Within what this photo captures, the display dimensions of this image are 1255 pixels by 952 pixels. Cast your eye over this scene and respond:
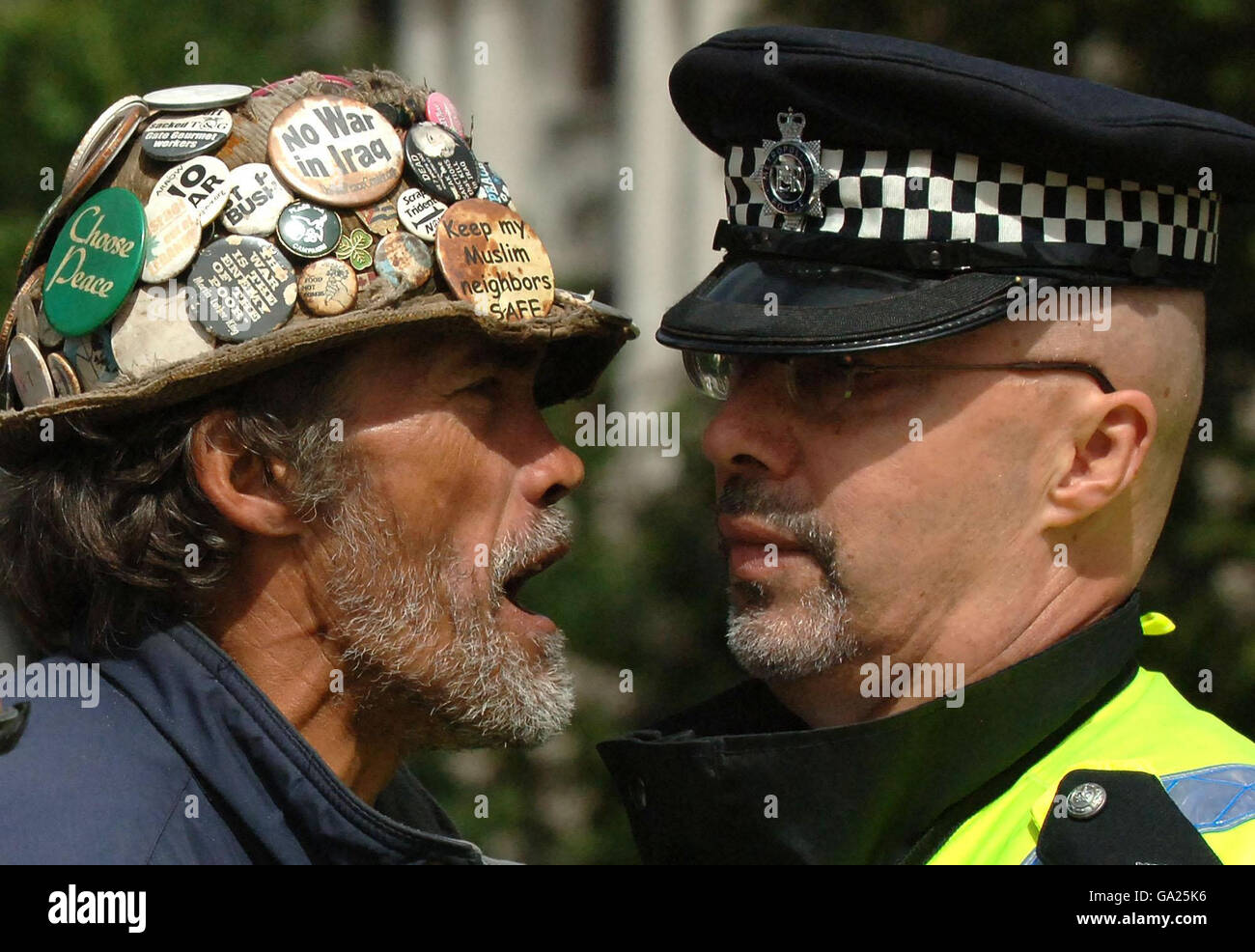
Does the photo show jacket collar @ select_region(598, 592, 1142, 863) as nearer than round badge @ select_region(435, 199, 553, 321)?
Yes

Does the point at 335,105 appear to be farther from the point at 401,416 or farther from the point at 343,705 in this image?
the point at 343,705

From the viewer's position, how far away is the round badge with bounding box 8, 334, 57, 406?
263 cm

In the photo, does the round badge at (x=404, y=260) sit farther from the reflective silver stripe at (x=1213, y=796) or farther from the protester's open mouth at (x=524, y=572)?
the reflective silver stripe at (x=1213, y=796)

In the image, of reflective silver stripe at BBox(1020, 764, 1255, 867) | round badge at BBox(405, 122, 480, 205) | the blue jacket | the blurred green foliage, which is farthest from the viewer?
the blurred green foliage

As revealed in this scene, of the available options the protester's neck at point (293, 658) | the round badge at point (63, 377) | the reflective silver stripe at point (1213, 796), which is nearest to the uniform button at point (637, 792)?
the protester's neck at point (293, 658)

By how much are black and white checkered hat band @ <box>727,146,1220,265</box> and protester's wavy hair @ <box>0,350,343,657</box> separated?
95cm

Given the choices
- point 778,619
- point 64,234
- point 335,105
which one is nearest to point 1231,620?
point 778,619

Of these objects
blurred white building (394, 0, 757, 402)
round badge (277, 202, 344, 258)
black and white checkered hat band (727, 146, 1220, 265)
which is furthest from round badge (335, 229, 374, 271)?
blurred white building (394, 0, 757, 402)

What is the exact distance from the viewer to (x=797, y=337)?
8.34 feet

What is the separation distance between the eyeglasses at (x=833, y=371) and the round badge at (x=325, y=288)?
0.61 metres

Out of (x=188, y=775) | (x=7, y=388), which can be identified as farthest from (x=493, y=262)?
(x=188, y=775)

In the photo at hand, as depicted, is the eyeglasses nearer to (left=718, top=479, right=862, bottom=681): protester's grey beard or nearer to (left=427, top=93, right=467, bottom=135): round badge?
(left=718, top=479, right=862, bottom=681): protester's grey beard

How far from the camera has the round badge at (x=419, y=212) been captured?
Result: 106 inches
